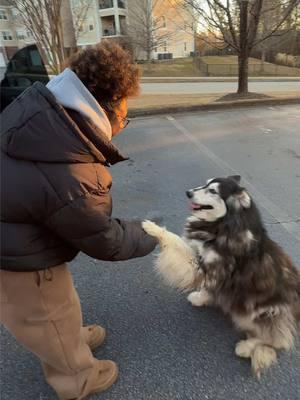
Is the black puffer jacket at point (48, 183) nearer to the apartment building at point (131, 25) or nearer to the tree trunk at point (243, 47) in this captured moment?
the tree trunk at point (243, 47)

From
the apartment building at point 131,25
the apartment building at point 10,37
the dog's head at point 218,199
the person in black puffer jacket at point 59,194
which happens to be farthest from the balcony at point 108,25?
the person in black puffer jacket at point 59,194

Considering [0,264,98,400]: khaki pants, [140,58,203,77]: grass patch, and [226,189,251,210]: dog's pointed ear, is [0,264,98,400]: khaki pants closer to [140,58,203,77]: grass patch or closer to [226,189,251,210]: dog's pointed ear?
[226,189,251,210]: dog's pointed ear

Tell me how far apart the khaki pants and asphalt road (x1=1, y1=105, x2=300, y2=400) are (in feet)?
0.78

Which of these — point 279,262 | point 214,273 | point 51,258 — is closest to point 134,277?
point 214,273

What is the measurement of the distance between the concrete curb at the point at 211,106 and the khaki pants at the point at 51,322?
822cm

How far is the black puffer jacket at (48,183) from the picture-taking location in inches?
52.2

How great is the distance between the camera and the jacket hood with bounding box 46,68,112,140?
4.60ft

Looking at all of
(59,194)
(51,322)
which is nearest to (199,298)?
(51,322)

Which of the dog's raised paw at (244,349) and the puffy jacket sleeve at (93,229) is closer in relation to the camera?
the puffy jacket sleeve at (93,229)

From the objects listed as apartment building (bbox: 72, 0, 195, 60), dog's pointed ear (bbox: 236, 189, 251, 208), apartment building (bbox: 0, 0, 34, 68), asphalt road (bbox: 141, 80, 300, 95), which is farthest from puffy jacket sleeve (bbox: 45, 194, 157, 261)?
apartment building (bbox: 72, 0, 195, 60)

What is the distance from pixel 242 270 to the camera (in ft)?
7.05

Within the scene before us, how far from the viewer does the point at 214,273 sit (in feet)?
7.11

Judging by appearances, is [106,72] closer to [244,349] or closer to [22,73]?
[244,349]

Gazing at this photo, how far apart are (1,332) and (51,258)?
128cm
